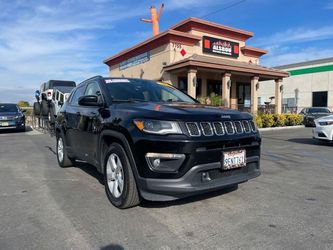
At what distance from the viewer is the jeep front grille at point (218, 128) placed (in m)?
3.74

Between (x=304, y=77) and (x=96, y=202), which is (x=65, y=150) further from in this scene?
(x=304, y=77)

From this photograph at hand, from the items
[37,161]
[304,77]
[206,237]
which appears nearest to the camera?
[206,237]

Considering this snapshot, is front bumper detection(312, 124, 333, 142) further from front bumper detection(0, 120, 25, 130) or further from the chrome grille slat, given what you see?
front bumper detection(0, 120, 25, 130)

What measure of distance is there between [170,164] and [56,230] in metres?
1.41

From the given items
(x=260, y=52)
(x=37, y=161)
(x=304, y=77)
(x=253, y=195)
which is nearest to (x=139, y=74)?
(x=260, y=52)

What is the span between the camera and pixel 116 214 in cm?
400

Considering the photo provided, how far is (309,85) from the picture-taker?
135 feet

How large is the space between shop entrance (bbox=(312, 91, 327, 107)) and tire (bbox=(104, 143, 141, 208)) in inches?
1595

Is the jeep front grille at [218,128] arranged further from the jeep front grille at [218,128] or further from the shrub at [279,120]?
the shrub at [279,120]

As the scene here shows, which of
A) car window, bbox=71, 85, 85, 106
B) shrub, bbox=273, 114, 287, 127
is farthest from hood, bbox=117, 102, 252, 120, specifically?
shrub, bbox=273, 114, 287, 127

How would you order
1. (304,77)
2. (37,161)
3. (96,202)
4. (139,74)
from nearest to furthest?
(96,202), (37,161), (139,74), (304,77)

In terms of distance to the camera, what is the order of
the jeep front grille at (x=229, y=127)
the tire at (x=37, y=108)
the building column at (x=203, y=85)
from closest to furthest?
the jeep front grille at (x=229, y=127), the tire at (x=37, y=108), the building column at (x=203, y=85)

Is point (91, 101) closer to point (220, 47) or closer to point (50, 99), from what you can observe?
point (50, 99)

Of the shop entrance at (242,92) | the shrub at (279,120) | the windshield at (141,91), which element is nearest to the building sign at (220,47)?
the shop entrance at (242,92)
